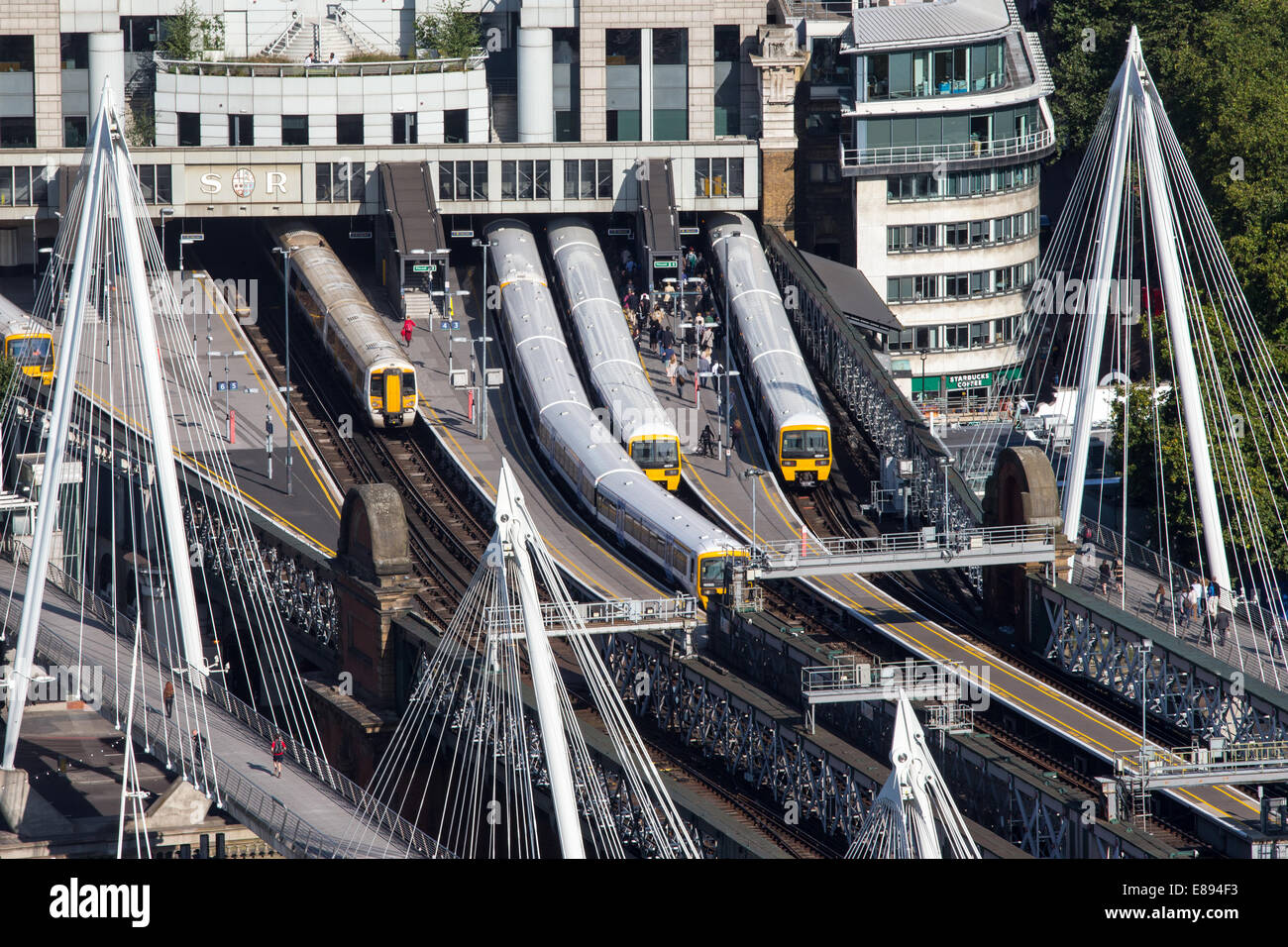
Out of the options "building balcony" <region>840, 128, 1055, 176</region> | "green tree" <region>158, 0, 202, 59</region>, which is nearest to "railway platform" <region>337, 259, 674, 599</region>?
"green tree" <region>158, 0, 202, 59</region>

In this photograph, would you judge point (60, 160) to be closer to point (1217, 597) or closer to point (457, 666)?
point (457, 666)

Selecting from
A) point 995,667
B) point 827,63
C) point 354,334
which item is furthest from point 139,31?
point 995,667

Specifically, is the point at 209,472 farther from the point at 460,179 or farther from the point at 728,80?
the point at 728,80

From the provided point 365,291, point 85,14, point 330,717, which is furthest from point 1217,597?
point 85,14

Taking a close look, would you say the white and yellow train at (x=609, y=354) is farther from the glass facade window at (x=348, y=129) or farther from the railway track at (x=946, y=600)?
the glass facade window at (x=348, y=129)

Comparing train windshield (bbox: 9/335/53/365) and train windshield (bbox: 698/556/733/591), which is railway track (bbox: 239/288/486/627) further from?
train windshield (bbox: 9/335/53/365)

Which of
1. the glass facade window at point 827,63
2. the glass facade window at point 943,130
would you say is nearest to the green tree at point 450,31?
the glass facade window at point 827,63
